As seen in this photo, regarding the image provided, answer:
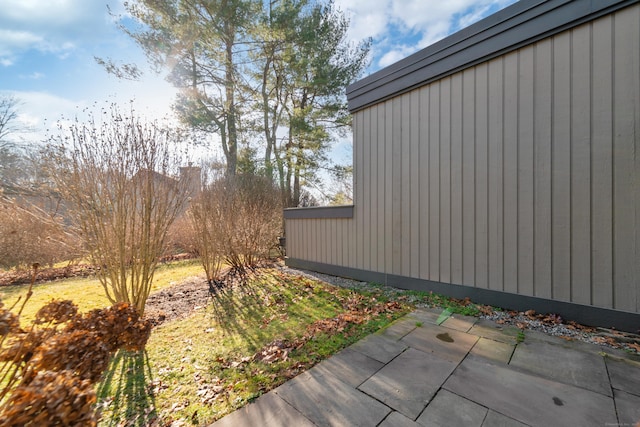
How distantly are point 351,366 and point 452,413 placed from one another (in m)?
0.69

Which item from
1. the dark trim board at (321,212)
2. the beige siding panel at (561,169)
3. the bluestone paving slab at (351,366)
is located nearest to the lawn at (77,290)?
the dark trim board at (321,212)

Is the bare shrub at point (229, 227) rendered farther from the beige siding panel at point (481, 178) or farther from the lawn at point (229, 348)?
the beige siding panel at point (481, 178)

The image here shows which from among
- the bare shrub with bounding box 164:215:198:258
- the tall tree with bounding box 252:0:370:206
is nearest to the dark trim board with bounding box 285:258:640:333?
the bare shrub with bounding box 164:215:198:258

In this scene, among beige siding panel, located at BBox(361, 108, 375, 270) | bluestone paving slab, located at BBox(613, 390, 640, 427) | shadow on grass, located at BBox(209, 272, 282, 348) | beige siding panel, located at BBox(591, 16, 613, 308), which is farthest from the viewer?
beige siding panel, located at BBox(361, 108, 375, 270)

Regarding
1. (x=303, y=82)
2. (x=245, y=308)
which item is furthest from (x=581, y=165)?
(x=303, y=82)

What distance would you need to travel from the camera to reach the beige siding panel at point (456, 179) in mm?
3160

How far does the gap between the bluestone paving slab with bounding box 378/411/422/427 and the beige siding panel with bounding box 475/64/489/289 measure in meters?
2.24

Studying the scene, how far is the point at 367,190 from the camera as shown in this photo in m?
4.13

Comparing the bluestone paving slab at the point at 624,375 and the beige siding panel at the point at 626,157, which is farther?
the beige siding panel at the point at 626,157

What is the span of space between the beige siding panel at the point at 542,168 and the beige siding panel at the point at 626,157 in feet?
1.48

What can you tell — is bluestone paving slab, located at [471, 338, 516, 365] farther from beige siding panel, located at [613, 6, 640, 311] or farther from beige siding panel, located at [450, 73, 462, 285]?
beige siding panel, located at [613, 6, 640, 311]

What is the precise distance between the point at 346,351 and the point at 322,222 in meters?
3.01

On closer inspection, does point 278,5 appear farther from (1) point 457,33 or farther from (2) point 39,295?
(2) point 39,295

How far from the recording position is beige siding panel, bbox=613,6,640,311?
2.21 m
